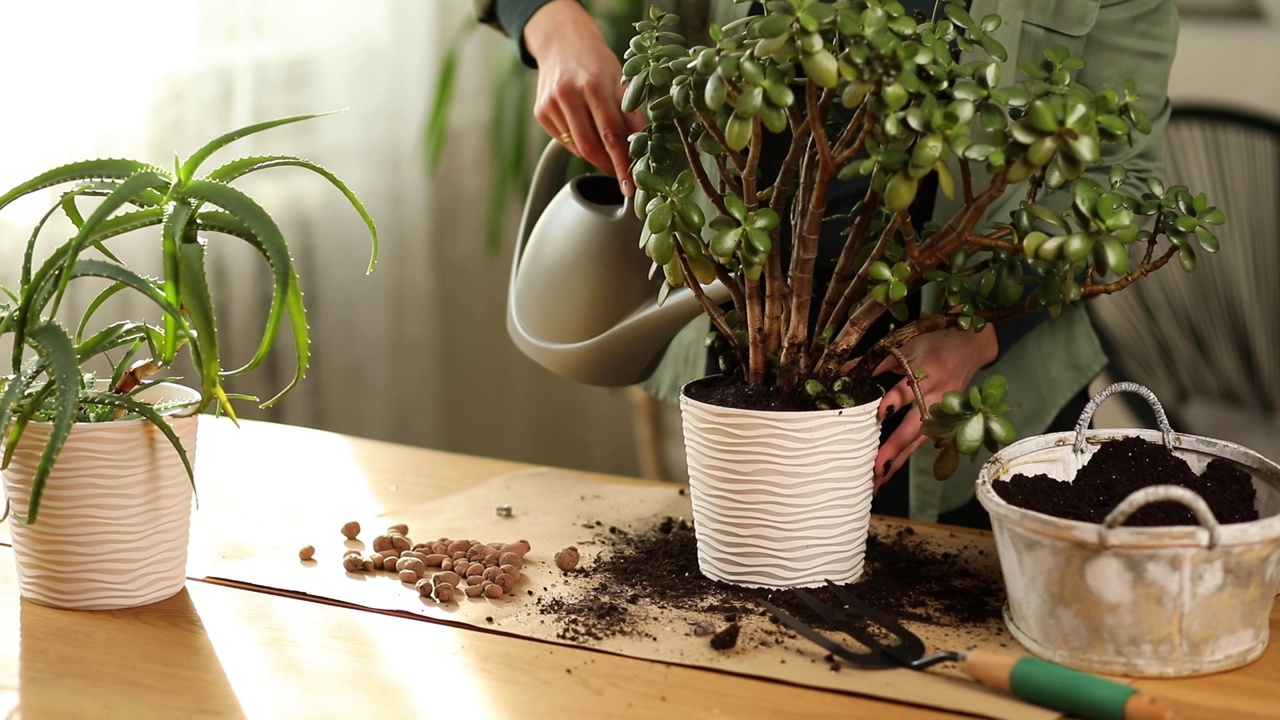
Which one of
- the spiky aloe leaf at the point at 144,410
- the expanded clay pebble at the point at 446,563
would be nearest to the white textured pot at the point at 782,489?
the expanded clay pebble at the point at 446,563

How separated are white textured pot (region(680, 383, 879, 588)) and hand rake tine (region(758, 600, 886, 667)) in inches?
2.7

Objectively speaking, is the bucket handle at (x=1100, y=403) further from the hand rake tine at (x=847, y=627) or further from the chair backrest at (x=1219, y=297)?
the chair backrest at (x=1219, y=297)

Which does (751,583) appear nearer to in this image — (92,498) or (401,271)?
(92,498)

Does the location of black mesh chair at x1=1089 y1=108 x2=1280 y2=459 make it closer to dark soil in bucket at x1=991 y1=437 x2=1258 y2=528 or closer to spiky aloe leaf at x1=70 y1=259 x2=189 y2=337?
dark soil in bucket at x1=991 y1=437 x2=1258 y2=528

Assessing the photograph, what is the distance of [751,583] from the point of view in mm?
902

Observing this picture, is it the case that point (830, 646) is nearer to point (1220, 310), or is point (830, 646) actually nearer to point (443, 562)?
point (443, 562)

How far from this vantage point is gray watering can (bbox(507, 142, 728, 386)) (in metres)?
1.04

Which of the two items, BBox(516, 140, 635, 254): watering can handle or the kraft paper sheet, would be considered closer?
the kraft paper sheet

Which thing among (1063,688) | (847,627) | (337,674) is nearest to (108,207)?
(337,674)

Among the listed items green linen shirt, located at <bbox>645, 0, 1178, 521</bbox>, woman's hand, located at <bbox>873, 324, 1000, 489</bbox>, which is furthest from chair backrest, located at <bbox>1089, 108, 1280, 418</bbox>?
woman's hand, located at <bbox>873, 324, 1000, 489</bbox>

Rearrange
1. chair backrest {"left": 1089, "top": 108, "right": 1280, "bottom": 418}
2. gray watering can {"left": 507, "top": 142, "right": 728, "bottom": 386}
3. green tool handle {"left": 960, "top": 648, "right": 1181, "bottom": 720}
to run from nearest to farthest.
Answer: green tool handle {"left": 960, "top": 648, "right": 1181, "bottom": 720} → gray watering can {"left": 507, "top": 142, "right": 728, "bottom": 386} → chair backrest {"left": 1089, "top": 108, "right": 1280, "bottom": 418}

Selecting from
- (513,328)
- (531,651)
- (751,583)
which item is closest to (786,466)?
(751,583)

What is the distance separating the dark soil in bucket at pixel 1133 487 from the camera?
774 millimetres

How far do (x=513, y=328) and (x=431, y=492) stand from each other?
0.18 meters
